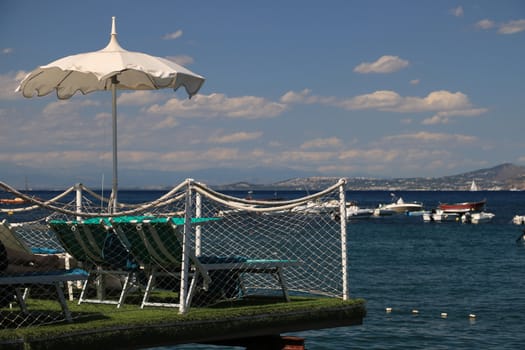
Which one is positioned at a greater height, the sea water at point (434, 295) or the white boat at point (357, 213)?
the white boat at point (357, 213)

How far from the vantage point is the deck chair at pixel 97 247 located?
35.0 ft

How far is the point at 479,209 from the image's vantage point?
92188mm

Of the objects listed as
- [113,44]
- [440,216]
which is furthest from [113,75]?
[440,216]

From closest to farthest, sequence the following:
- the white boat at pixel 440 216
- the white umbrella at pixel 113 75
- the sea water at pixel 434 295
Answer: the white umbrella at pixel 113 75 < the sea water at pixel 434 295 < the white boat at pixel 440 216

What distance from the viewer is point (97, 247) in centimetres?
1080

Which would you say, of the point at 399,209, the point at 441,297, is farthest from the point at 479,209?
the point at 441,297

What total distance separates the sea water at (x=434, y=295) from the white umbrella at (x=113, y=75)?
637 cm

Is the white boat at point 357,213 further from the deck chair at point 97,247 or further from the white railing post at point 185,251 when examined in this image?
the white railing post at point 185,251

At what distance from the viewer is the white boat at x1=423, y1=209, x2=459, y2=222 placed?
85.7m

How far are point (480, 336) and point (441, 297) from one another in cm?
740

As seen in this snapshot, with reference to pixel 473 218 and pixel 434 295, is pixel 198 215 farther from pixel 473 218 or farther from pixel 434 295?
pixel 473 218

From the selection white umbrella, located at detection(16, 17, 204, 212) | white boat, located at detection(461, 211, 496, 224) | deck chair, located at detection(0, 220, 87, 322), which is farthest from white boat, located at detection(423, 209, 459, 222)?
deck chair, located at detection(0, 220, 87, 322)

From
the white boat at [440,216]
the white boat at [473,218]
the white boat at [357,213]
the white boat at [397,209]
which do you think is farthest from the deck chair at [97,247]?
the white boat at [397,209]

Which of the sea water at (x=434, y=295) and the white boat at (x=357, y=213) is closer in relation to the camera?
the sea water at (x=434, y=295)
